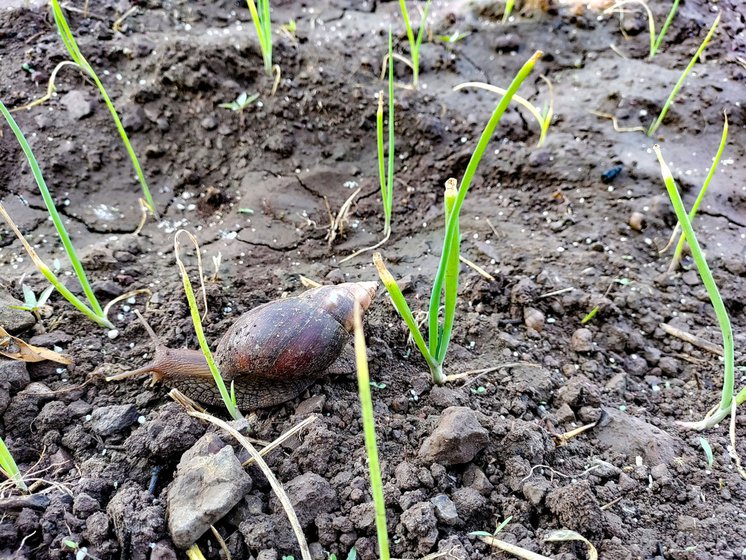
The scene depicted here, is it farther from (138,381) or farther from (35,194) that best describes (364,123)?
(138,381)

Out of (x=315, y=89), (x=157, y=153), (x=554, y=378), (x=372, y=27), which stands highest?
(x=372, y=27)

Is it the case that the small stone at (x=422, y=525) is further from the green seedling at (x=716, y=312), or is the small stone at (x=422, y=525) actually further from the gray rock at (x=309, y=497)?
the green seedling at (x=716, y=312)

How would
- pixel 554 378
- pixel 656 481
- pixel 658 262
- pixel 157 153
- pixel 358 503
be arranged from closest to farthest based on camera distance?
pixel 358 503 → pixel 656 481 → pixel 554 378 → pixel 658 262 → pixel 157 153

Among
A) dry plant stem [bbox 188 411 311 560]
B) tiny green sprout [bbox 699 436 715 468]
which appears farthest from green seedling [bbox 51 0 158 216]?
tiny green sprout [bbox 699 436 715 468]

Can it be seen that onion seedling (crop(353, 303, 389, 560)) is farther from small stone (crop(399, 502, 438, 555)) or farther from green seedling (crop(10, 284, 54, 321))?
green seedling (crop(10, 284, 54, 321))

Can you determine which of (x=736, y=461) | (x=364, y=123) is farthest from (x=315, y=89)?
(x=736, y=461)

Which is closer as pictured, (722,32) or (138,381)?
(138,381)

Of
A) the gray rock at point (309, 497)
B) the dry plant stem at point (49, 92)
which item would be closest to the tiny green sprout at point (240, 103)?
the dry plant stem at point (49, 92)
